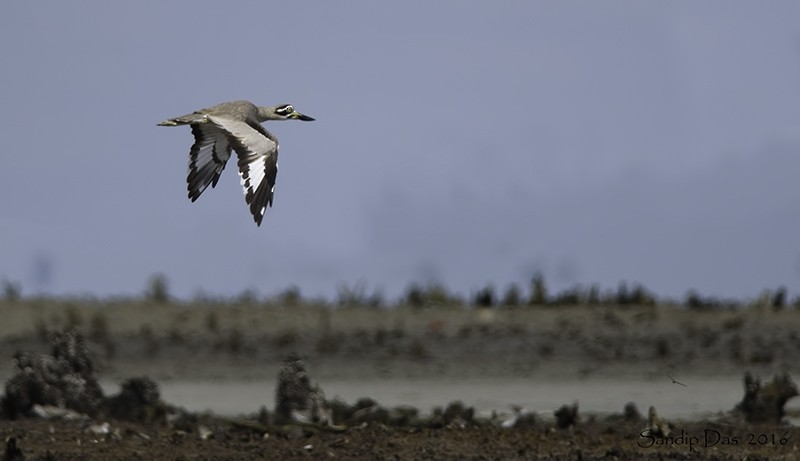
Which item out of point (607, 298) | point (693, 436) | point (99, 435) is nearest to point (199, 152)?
point (99, 435)

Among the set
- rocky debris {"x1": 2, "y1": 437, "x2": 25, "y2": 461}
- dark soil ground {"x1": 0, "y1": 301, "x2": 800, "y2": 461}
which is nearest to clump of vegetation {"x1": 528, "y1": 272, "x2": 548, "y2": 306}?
dark soil ground {"x1": 0, "y1": 301, "x2": 800, "y2": 461}

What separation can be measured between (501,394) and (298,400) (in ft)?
19.6

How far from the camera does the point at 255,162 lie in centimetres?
1448

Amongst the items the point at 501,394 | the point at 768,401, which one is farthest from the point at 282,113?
the point at 501,394

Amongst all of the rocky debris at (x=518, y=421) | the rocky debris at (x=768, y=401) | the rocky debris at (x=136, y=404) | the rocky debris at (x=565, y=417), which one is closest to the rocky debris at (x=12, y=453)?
the rocky debris at (x=136, y=404)

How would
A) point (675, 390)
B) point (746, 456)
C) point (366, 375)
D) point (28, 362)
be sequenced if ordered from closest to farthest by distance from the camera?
Answer: point (746, 456) < point (28, 362) < point (675, 390) < point (366, 375)

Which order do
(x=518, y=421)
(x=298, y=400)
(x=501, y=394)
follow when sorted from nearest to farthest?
(x=518, y=421) → (x=298, y=400) → (x=501, y=394)

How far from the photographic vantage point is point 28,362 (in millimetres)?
17125

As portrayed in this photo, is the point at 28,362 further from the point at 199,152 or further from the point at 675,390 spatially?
the point at 675,390

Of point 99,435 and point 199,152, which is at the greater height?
point 199,152

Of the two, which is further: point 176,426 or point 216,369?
point 216,369

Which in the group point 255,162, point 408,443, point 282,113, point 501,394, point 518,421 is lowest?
point 408,443

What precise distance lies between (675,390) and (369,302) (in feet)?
25.5

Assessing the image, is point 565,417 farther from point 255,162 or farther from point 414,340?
point 414,340
